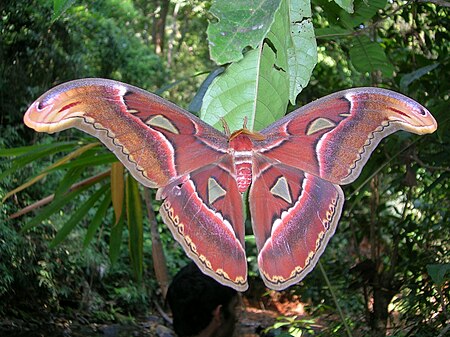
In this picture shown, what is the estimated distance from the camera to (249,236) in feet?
4.95

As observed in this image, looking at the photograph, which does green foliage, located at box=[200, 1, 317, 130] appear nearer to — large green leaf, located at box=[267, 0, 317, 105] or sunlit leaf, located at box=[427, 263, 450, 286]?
large green leaf, located at box=[267, 0, 317, 105]

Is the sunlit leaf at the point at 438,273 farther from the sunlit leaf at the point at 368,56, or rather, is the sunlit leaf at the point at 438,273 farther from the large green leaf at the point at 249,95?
the large green leaf at the point at 249,95

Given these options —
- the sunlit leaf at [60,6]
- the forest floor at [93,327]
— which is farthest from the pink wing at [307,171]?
the forest floor at [93,327]

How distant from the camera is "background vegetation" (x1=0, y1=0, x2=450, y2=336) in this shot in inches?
58.1

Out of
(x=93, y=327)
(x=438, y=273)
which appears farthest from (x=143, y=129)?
(x=93, y=327)

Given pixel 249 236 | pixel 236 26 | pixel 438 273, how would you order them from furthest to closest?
1. pixel 249 236
2. pixel 438 273
3. pixel 236 26

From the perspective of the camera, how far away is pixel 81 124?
0.57 metres

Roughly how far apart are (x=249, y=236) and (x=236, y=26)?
39.8 inches

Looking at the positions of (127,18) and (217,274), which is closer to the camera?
(217,274)

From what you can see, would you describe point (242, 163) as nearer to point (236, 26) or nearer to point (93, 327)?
point (236, 26)

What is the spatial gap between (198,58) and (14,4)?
4631mm

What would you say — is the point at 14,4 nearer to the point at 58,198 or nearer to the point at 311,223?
the point at 58,198

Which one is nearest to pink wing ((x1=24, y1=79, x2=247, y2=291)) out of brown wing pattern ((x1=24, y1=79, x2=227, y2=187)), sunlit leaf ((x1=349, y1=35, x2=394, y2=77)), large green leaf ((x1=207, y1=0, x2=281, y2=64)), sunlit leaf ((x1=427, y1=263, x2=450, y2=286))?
brown wing pattern ((x1=24, y1=79, x2=227, y2=187))

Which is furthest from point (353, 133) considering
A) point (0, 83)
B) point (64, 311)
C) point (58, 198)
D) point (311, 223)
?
point (0, 83)
